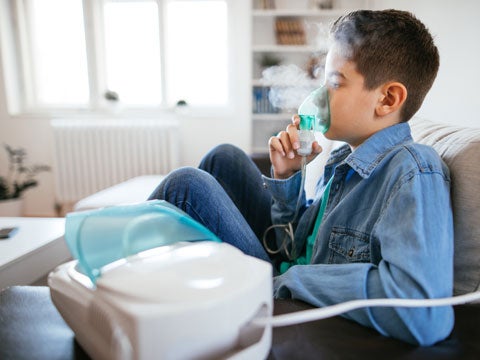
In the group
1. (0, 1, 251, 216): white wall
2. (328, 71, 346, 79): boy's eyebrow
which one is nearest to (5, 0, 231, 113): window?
(0, 1, 251, 216): white wall

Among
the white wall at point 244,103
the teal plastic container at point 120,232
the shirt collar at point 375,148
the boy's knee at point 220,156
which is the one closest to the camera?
the teal plastic container at point 120,232

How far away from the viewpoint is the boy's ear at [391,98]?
845 mm

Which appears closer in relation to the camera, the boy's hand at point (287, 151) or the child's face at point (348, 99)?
the child's face at point (348, 99)

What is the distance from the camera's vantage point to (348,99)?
880 mm

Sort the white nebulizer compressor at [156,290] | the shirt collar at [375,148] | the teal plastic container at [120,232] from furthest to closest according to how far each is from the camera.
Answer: the shirt collar at [375,148]
the teal plastic container at [120,232]
the white nebulizer compressor at [156,290]

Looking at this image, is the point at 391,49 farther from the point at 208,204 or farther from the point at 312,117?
the point at 208,204

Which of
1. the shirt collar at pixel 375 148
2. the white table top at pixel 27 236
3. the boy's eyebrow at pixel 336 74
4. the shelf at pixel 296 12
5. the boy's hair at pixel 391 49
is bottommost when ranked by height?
the white table top at pixel 27 236

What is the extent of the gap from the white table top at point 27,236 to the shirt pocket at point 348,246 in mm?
1144

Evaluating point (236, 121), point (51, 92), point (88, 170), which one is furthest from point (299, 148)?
point (51, 92)

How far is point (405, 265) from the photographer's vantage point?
0.56 meters

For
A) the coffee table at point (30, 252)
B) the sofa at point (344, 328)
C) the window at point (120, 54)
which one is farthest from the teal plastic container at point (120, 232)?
the window at point (120, 54)

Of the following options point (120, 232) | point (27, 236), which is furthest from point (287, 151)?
point (27, 236)

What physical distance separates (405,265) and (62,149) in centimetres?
338

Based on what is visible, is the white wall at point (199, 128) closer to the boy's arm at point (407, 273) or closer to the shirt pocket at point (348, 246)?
the shirt pocket at point (348, 246)
